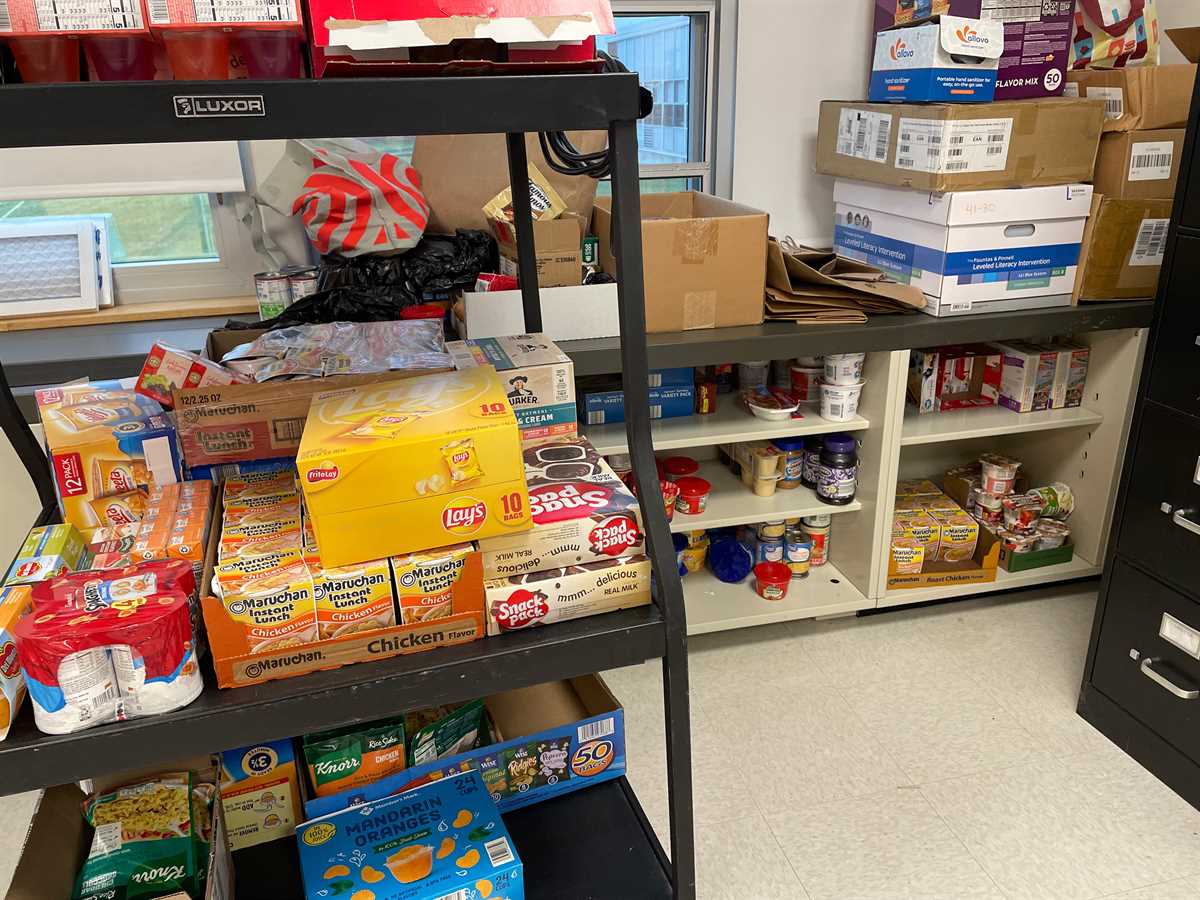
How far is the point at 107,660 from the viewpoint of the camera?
0.92 metres

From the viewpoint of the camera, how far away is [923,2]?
7.66ft

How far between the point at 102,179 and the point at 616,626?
1.95m

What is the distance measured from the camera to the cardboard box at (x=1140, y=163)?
227 centimetres

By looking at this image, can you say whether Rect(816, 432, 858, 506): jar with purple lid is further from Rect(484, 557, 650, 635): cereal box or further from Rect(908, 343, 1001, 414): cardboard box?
Rect(484, 557, 650, 635): cereal box

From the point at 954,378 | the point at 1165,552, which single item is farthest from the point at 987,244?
the point at 1165,552

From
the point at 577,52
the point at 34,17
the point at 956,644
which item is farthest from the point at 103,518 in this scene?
the point at 956,644

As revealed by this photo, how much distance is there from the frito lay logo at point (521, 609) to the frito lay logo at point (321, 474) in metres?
0.24

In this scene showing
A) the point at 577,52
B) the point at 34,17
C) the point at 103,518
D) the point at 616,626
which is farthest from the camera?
the point at 103,518

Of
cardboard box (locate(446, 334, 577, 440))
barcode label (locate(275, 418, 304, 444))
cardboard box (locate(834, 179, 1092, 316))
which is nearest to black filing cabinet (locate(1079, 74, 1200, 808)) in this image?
cardboard box (locate(834, 179, 1092, 316))

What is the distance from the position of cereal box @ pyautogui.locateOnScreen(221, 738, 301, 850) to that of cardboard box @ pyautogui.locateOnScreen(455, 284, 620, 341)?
0.99 m

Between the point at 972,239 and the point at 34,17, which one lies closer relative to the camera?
the point at 34,17

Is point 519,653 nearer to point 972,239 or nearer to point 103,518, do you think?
point 103,518

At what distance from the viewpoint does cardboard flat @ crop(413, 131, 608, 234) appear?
2348mm

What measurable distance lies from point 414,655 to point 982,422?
2024 mm
